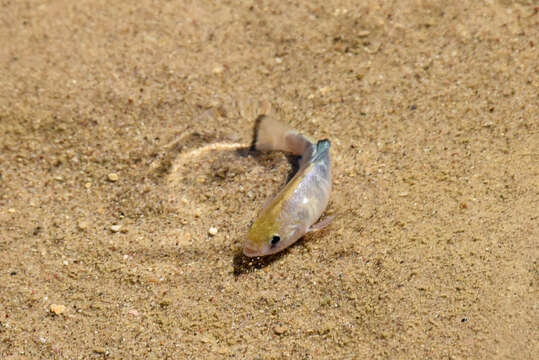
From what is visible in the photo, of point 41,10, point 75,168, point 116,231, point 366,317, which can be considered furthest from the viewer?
point 41,10

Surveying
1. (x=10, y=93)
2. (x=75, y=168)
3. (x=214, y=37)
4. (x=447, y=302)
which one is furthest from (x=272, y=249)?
(x=10, y=93)

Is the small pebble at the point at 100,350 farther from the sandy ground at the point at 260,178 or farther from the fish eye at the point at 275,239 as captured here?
the fish eye at the point at 275,239

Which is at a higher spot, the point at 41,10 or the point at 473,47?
the point at 473,47

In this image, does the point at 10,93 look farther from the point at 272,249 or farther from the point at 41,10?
the point at 272,249

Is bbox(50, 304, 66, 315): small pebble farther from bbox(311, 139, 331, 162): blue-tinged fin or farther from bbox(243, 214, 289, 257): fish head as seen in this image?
bbox(311, 139, 331, 162): blue-tinged fin

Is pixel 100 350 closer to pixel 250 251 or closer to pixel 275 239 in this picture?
pixel 250 251

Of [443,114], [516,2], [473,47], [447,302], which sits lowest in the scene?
[447,302]
